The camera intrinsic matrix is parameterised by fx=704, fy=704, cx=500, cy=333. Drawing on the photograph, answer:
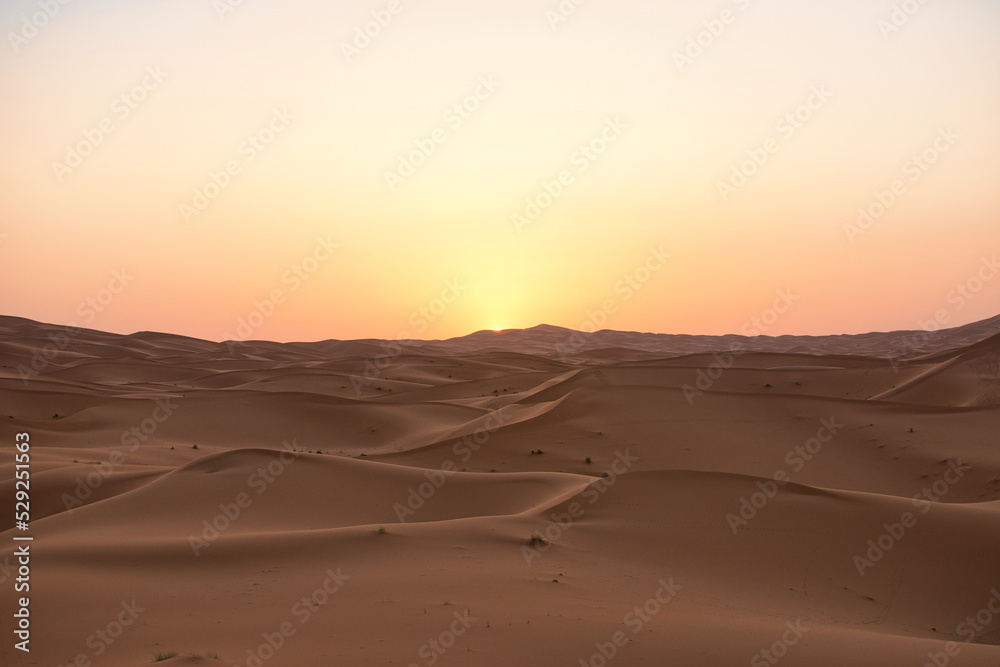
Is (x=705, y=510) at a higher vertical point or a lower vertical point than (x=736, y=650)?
higher

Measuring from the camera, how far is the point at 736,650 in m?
5.50

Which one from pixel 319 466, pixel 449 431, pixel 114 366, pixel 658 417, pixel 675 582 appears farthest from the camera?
pixel 114 366

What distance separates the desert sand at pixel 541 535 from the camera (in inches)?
226

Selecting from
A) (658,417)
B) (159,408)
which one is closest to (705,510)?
(658,417)

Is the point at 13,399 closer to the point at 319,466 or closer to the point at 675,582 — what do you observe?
the point at 319,466

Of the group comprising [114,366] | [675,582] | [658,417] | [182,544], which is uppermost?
[114,366]

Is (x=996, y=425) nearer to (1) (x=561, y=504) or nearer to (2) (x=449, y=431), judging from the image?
(1) (x=561, y=504)

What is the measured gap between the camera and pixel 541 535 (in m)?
8.81

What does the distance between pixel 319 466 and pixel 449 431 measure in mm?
7307

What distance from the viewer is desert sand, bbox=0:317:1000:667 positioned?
5.74m

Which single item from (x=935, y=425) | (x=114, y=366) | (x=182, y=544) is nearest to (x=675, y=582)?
(x=182, y=544)

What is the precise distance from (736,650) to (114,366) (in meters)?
40.4

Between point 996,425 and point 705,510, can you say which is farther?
point 996,425

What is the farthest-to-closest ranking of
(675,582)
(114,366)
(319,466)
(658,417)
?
(114,366), (658,417), (319,466), (675,582)
